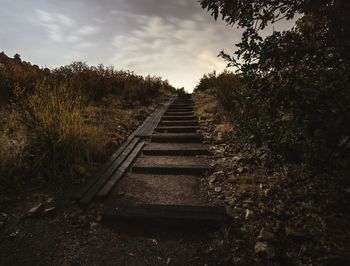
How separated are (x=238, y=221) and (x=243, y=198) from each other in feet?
1.53

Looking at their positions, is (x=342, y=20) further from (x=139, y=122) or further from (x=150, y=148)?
(x=139, y=122)

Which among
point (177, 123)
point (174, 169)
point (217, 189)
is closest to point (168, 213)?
point (217, 189)

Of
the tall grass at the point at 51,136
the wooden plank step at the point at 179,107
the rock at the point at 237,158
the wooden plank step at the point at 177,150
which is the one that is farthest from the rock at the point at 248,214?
the wooden plank step at the point at 179,107

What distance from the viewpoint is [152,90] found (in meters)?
11.9

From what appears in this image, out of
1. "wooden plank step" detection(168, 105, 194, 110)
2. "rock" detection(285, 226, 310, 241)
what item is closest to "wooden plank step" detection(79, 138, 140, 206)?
"rock" detection(285, 226, 310, 241)

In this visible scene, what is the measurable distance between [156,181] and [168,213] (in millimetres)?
1113

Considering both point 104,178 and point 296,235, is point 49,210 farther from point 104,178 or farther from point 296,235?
point 296,235

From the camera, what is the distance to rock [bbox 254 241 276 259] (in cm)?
238

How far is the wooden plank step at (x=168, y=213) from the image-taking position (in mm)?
2924

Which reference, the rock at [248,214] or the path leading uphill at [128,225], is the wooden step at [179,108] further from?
the rock at [248,214]

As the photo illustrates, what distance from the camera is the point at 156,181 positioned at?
13.5 ft

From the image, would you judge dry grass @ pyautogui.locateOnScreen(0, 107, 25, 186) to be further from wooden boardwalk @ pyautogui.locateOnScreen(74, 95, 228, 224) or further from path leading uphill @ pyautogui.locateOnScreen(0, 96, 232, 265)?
wooden boardwalk @ pyautogui.locateOnScreen(74, 95, 228, 224)

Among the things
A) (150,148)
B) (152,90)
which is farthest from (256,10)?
(152,90)

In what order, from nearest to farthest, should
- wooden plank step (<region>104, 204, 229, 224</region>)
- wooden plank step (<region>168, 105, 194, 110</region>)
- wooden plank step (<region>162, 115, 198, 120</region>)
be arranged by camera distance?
wooden plank step (<region>104, 204, 229, 224</region>)
wooden plank step (<region>162, 115, 198, 120</region>)
wooden plank step (<region>168, 105, 194, 110</region>)
